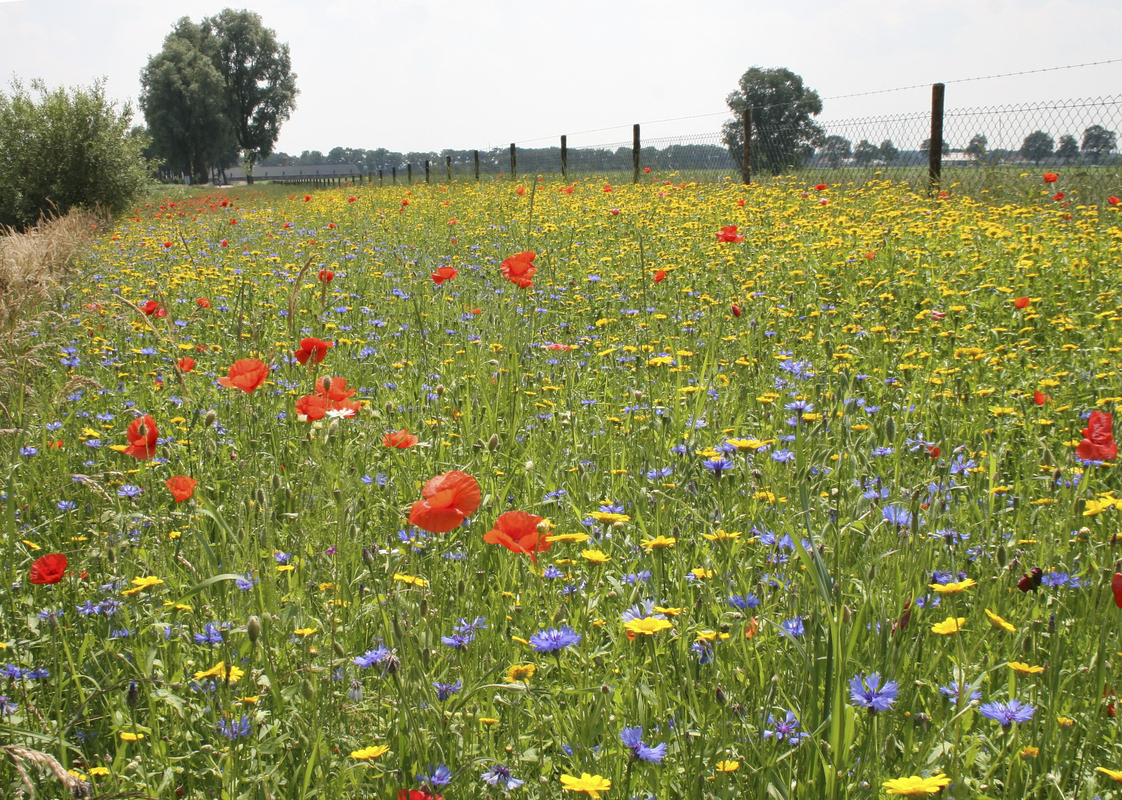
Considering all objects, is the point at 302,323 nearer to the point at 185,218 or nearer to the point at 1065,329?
the point at 1065,329

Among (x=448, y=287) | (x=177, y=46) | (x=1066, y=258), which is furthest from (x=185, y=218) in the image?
(x=177, y=46)

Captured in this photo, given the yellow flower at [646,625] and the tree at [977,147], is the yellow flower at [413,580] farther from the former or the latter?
the tree at [977,147]

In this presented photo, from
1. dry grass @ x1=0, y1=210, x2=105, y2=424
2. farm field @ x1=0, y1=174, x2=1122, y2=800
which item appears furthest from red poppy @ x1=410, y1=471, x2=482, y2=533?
dry grass @ x1=0, y1=210, x2=105, y2=424

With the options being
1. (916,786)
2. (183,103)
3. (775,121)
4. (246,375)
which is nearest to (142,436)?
(246,375)

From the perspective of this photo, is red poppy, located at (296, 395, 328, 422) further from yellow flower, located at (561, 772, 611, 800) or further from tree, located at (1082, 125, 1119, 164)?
tree, located at (1082, 125, 1119, 164)

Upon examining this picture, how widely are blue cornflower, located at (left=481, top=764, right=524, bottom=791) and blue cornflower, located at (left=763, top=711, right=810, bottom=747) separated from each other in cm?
40

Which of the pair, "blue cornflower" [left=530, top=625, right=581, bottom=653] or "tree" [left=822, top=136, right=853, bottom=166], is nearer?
"blue cornflower" [left=530, top=625, right=581, bottom=653]

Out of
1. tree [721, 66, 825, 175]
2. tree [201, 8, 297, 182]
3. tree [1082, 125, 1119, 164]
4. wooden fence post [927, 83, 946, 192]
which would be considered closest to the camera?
tree [1082, 125, 1119, 164]

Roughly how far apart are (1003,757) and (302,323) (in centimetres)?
410

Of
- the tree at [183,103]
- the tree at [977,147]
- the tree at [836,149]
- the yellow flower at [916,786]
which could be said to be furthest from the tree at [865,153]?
the tree at [183,103]

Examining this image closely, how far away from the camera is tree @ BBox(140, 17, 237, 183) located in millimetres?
54219

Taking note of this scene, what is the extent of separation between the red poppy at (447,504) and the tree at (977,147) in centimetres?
993

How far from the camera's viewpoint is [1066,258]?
4.95 m

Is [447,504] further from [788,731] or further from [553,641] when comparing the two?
[788,731]
